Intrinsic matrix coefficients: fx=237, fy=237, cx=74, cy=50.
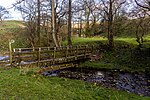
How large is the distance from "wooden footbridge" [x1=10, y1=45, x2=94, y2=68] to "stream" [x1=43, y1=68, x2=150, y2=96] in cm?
100

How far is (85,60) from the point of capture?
27453mm

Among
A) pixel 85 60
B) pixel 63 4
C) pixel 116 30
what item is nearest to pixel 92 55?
pixel 85 60

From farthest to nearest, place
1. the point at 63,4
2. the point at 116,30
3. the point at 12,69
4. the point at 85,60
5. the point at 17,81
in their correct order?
the point at 116,30
the point at 63,4
the point at 85,60
the point at 12,69
the point at 17,81

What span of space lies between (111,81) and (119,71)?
494cm

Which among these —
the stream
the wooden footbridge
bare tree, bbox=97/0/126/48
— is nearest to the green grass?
the stream

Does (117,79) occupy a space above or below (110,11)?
below

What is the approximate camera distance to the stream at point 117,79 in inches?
652

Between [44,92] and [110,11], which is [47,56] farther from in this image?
[110,11]


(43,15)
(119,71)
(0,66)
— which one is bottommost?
(119,71)

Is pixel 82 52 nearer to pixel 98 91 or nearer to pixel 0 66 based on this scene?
pixel 0 66

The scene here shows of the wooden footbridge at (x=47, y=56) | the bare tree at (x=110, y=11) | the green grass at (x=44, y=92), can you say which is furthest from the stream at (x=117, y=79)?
the bare tree at (x=110, y=11)

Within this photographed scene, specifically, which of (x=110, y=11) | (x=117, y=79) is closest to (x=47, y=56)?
(x=117, y=79)

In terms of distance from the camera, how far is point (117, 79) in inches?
762

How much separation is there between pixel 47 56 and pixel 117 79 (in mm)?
6727
